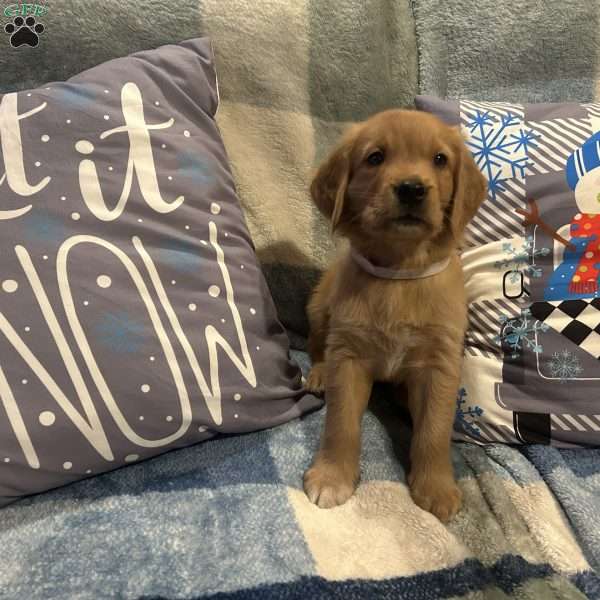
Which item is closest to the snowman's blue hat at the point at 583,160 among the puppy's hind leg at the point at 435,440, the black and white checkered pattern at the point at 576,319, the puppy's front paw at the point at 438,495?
the black and white checkered pattern at the point at 576,319

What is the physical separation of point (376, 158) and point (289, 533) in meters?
0.76

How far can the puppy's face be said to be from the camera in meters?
1.10

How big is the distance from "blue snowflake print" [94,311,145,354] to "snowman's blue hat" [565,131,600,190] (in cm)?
99

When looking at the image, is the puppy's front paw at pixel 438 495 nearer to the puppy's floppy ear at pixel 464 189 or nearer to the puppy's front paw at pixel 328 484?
the puppy's front paw at pixel 328 484

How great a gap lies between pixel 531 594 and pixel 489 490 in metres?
0.26

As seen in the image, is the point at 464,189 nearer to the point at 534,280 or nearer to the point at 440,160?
the point at 440,160

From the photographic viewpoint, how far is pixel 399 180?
3.55 ft

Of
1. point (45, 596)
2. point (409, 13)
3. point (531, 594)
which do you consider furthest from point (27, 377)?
point (409, 13)

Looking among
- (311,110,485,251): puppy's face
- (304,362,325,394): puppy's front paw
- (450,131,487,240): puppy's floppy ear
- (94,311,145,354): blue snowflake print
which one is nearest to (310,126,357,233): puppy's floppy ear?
(311,110,485,251): puppy's face

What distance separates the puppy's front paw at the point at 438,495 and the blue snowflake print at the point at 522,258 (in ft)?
1.59

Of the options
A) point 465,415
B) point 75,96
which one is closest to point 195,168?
point 75,96

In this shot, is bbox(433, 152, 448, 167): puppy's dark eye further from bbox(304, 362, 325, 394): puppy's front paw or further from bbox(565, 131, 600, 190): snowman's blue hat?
→ bbox(304, 362, 325, 394): puppy's front paw

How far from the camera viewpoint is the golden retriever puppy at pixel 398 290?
113 centimetres

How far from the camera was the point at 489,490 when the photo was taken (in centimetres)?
112
